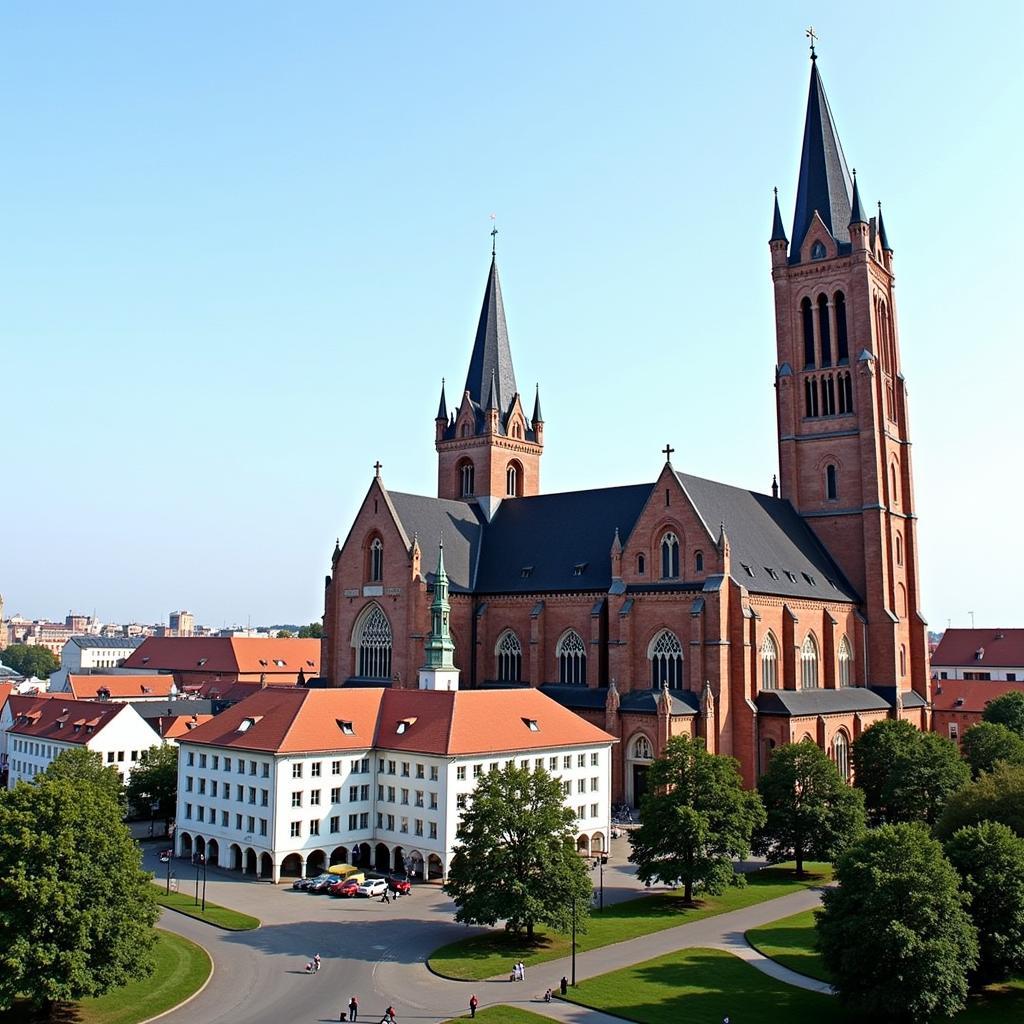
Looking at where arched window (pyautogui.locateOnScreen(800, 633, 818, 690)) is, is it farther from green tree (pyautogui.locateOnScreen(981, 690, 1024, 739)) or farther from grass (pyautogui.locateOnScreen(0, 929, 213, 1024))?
grass (pyautogui.locateOnScreen(0, 929, 213, 1024))

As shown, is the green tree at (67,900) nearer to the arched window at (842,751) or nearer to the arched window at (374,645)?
the arched window at (374,645)

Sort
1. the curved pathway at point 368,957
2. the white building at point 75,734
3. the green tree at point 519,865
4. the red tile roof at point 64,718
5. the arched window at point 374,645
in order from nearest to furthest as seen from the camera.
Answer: the curved pathway at point 368,957, the green tree at point 519,865, the white building at point 75,734, the red tile roof at point 64,718, the arched window at point 374,645

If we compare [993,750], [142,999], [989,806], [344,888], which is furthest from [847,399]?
[142,999]

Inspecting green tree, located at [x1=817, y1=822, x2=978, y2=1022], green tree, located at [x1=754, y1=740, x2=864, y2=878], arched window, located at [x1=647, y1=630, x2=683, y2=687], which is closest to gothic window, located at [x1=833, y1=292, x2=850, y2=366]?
arched window, located at [x1=647, y1=630, x2=683, y2=687]

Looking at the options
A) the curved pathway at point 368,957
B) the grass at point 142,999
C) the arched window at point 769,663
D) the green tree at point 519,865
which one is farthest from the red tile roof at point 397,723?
the grass at point 142,999

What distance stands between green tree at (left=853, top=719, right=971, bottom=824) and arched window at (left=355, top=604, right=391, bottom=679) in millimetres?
42388

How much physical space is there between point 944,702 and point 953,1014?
81276 millimetres

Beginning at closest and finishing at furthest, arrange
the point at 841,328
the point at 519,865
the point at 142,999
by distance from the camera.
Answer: the point at 142,999 → the point at 519,865 → the point at 841,328

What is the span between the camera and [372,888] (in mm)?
58156

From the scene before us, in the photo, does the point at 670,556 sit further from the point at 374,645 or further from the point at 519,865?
the point at 519,865

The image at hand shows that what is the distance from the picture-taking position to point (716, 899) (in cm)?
5784

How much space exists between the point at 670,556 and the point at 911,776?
23935 mm

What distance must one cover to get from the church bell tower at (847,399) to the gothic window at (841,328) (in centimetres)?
10

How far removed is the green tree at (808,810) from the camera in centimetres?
6144
